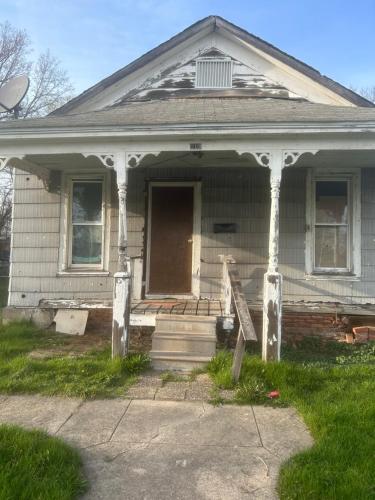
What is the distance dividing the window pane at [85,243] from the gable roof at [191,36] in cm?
238

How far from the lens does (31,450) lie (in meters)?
3.01

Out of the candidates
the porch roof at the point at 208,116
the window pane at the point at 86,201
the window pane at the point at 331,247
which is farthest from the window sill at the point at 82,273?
the window pane at the point at 331,247

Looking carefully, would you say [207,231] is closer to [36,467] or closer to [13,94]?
[13,94]

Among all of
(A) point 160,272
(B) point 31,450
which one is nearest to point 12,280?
(A) point 160,272

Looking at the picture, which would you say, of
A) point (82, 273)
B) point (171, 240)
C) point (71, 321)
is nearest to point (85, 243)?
point (82, 273)

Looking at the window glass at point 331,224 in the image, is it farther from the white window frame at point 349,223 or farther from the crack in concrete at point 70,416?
the crack in concrete at point 70,416

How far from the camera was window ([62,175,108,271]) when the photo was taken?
7555 mm

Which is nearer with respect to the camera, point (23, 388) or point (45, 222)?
point (23, 388)

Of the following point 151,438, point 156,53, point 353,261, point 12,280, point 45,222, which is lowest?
point 151,438

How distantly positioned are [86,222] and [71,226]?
0.97 feet

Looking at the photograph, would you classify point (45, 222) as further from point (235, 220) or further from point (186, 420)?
point (186, 420)

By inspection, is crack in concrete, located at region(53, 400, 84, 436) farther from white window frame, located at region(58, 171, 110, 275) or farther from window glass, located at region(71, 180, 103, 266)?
window glass, located at region(71, 180, 103, 266)

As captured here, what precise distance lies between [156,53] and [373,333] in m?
6.51

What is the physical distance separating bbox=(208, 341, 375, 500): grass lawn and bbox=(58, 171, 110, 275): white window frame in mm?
3325
